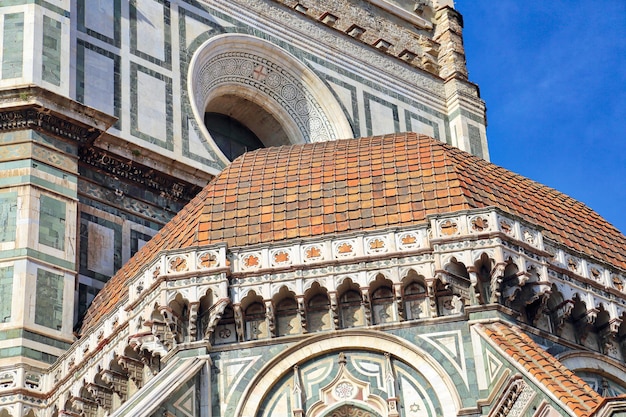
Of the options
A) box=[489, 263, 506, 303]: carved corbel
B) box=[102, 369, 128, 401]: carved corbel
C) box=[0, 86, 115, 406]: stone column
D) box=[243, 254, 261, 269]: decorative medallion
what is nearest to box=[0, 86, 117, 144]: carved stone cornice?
box=[0, 86, 115, 406]: stone column

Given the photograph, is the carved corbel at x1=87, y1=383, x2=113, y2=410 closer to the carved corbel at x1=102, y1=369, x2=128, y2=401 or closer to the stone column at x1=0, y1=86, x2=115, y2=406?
the carved corbel at x1=102, y1=369, x2=128, y2=401

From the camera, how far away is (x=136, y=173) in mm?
21406

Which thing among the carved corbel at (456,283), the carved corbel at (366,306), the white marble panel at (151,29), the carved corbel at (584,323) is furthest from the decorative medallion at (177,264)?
the white marble panel at (151,29)

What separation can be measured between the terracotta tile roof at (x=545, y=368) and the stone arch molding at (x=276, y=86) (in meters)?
10.0

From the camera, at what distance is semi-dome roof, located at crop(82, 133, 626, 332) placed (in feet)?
54.0

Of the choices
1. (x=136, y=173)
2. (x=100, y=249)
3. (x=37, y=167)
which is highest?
(x=136, y=173)

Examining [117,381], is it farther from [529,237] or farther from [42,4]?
[42,4]

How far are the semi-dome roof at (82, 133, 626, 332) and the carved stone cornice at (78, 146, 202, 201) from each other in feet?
8.58

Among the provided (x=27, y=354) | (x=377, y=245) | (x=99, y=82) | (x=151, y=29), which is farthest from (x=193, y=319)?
Result: (x=151, y=29)

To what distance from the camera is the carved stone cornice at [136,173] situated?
20.9 meters

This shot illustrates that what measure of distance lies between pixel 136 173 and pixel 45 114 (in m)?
1.82

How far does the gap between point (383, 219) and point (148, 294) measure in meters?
2.82

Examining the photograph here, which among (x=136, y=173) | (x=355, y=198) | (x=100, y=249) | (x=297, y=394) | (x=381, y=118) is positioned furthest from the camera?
(x=381, y=118)

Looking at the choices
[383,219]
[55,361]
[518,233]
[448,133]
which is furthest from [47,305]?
[448,133]
